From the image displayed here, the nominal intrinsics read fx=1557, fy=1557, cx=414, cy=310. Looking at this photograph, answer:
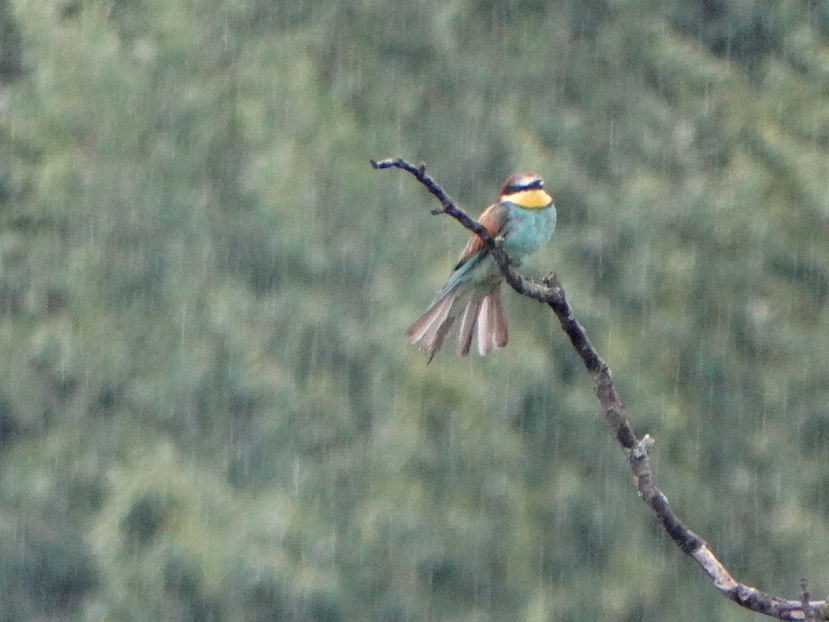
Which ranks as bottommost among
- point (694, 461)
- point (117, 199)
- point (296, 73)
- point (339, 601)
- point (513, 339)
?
point (339, 601)

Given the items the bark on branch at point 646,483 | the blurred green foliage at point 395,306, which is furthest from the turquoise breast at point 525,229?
the blurred green foliage at point 395,306

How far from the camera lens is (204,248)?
27.1 feet

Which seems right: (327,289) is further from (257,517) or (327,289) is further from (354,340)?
(257,517)

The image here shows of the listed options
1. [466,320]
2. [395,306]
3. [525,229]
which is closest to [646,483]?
[466,320]

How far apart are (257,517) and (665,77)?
3083 mm

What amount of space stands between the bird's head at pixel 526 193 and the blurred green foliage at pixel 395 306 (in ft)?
8.75

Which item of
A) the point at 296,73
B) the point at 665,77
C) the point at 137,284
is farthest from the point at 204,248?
the point at 665,77

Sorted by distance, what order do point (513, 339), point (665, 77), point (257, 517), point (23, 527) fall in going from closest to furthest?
point (513, 339) < point (257, 517) < point (665, 77) < point (23, 527)

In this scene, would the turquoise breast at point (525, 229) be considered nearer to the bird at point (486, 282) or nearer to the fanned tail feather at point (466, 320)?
the bird at point (486, 282)

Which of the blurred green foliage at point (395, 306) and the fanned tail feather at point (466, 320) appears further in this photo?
the blurred green foliage at point (395, 306)

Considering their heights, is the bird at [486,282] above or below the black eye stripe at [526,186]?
below

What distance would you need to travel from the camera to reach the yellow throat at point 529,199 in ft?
13.3

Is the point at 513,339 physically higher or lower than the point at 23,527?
higher

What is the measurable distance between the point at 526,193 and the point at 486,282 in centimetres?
43
